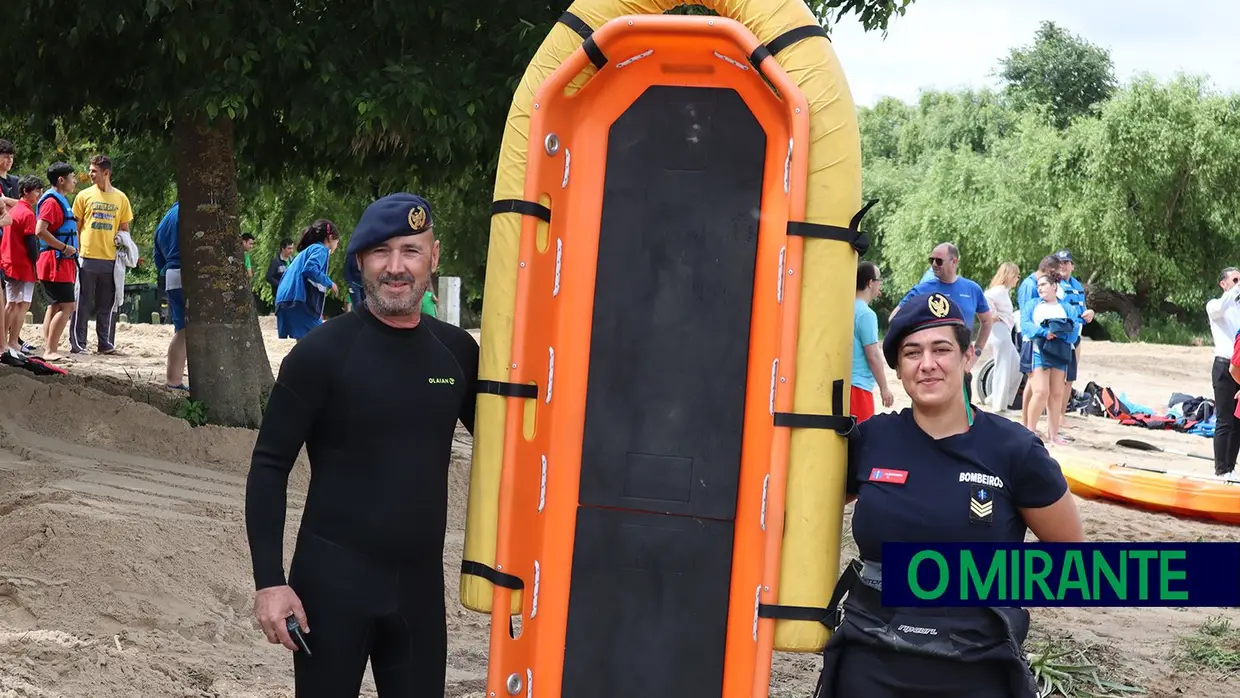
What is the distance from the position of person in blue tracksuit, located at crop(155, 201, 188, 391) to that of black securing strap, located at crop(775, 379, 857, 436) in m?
6.73

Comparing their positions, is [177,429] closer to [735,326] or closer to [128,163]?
[128,163]

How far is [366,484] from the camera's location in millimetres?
3219

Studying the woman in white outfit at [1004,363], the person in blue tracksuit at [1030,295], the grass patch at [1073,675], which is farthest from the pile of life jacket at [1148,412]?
the grass patch at [1073,675]

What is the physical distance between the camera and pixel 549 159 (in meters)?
3.94

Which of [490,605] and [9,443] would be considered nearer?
[490,605]

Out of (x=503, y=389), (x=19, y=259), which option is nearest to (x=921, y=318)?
(x=503, y=389)

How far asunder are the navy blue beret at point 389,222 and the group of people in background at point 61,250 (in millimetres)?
6332

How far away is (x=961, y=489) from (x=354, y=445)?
1439mm

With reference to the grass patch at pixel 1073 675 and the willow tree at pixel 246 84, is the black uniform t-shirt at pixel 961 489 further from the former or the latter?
the willow tree at pixel 246 84

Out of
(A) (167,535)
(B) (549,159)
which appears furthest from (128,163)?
(B) (549,159)

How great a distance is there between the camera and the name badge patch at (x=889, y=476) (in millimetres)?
2867

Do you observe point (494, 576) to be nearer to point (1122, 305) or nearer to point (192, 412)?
point (192, 412)

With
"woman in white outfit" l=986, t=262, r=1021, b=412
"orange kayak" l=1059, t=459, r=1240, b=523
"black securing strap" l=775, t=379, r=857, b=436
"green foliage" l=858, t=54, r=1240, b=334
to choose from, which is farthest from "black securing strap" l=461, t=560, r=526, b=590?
"green foliage" l=858, t=54, r=1240, b=334

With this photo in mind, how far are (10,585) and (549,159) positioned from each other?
292cm
